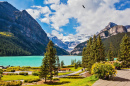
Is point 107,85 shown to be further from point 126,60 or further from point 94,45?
point 126,60

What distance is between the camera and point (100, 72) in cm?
1362

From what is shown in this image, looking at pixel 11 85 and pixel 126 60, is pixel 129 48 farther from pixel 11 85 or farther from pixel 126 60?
pixel 11 85

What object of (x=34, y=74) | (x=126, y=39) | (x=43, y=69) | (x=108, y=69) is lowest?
(x=34, y=74)

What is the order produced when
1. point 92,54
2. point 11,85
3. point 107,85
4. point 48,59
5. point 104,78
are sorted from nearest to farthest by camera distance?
point 107,85 < point 104,78 < point 11,85 < point 48,59 < point 92,54

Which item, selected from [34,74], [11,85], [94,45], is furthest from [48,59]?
[94,45]

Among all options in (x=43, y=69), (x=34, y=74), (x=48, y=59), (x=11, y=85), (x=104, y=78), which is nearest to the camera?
(x=104, y=78)

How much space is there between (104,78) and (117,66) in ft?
46.6

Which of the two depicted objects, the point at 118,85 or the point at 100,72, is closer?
the point at 118,85

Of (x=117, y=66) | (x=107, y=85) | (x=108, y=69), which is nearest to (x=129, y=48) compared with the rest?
(x=117, y=66)

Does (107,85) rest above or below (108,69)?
below

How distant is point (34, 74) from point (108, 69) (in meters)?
42.1

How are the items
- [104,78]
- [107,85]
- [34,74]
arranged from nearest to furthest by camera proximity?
[107,85]
[104,78]
[34,74]

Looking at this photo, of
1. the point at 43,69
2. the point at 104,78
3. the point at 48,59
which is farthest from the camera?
the point at 48,59

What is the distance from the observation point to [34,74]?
159 ft
